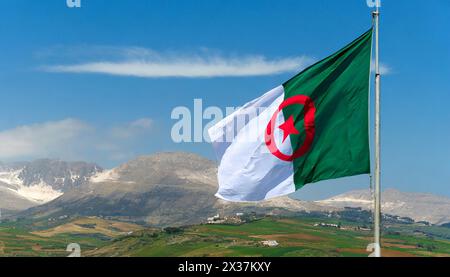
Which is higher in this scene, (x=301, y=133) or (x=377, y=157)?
(x=301, y=133)

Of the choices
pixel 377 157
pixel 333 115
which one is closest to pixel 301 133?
pixel 333 115

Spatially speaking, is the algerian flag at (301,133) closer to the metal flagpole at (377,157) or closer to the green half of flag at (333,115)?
the green half of flag at (333,115)

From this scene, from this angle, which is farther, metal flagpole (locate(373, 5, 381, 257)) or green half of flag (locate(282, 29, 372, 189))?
green half of flag (locate(282, 29, 372, 189))

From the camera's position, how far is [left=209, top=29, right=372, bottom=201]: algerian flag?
93.4 ft

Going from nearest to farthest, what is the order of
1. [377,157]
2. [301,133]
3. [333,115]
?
[377,157]
[333,115]
[301,133]

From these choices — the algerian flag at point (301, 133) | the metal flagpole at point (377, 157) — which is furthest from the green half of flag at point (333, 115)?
the metal flagpole at point (377, 157)

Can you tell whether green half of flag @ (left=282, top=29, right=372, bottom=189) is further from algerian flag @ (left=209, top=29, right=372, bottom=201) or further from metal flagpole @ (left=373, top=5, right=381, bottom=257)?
metal flagpole @ (left=373, top=5, right=381, bottom=257)

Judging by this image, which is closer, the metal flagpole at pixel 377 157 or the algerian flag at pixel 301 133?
the metal flagpole at pixel 377 157

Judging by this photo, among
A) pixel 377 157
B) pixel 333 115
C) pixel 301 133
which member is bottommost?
pixel 377 157

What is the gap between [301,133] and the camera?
1150 inches

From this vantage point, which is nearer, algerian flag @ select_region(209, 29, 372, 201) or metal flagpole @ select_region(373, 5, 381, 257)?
metal flagpole @ select_region(373, 5, 381, 257)

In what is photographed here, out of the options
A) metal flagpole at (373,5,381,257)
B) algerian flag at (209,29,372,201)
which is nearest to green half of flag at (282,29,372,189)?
algerian flag at (209,29,372,201)

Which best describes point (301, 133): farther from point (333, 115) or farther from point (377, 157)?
point (377, 157)

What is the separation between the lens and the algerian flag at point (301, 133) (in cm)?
2845
